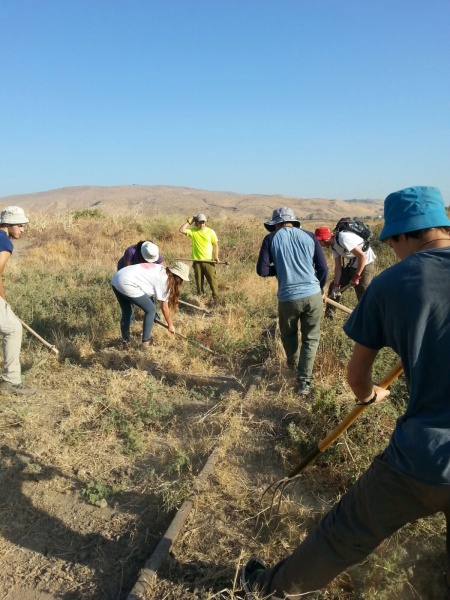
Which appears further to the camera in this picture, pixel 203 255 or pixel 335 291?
pixel 203 255

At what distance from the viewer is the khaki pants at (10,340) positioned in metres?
4.89

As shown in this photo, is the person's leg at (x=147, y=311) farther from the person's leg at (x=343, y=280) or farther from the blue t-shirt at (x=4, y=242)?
the person's leg at (x=343, y=280)

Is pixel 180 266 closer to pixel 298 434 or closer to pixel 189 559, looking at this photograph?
pixel 298 434

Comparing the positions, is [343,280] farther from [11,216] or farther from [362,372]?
[362,372]

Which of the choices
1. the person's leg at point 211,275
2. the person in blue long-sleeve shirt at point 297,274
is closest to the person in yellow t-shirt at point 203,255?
the person's leg at point 211,275

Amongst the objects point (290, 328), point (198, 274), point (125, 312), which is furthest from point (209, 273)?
point (290, 328)

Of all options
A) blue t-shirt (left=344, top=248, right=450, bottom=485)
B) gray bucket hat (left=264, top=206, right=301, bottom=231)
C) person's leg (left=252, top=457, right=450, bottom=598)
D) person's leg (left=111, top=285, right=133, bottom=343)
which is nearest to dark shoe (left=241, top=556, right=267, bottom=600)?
person's leg (left=252, top=457, right=450, bottom=598)

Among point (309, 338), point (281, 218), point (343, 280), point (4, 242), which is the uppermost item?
point (281, 218)

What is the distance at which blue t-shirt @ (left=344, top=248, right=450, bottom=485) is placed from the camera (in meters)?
1.57

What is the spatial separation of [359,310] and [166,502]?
2.23m

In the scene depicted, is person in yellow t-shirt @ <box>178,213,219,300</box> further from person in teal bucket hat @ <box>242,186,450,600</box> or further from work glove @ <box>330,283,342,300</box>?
person in teal bucket hat @ <box>242,186,450,600</box>

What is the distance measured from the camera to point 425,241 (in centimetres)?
173

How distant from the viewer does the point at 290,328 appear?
4.82 m

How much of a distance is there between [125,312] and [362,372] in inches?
183
